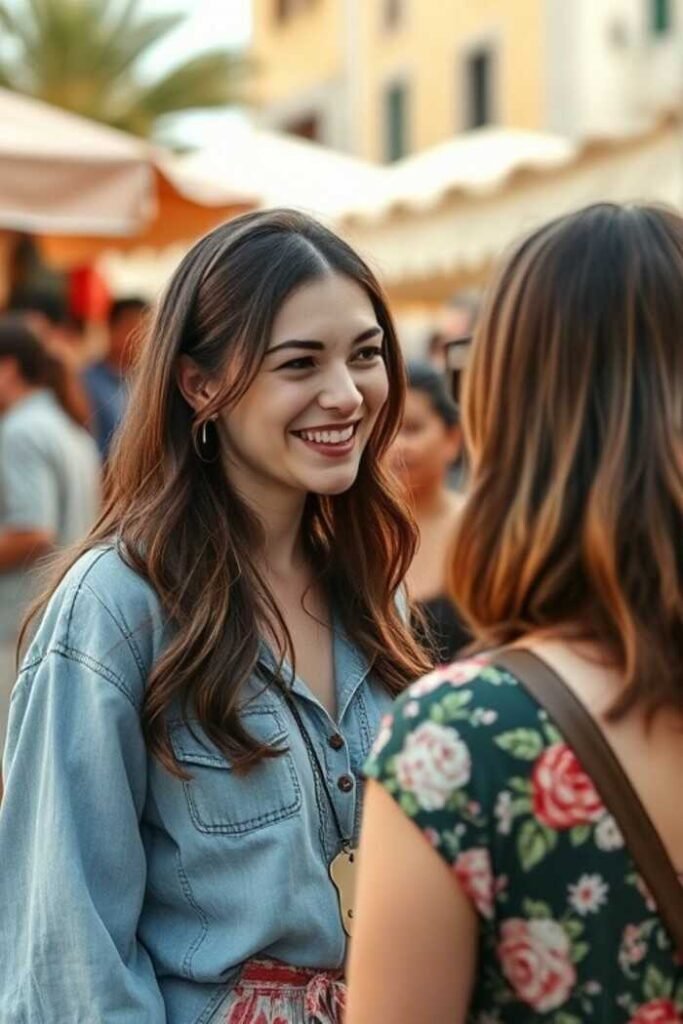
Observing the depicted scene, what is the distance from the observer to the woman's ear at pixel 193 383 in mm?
2617

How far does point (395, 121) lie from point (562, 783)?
3797 centimetres

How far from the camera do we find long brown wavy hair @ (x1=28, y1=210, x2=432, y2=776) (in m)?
2.44

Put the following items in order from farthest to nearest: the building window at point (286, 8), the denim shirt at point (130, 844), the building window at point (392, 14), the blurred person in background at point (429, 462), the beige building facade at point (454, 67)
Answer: the building window at point (286, 8), the building window at point (392, 14), the beige building facade at point (454, 67), the blurred person in background at point (429, 462), the denim shirt at point (130, 844)

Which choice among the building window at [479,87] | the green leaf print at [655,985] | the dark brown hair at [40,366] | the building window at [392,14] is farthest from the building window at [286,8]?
the green leaf print at [655,985]

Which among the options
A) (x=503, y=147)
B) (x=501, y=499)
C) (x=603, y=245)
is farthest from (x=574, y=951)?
(x=503, y=147)

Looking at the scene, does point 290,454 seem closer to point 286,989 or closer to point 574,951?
point 286,989

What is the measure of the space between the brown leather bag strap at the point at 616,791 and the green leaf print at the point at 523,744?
0.08 feet

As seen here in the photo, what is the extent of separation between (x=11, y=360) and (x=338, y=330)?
14.1 feet

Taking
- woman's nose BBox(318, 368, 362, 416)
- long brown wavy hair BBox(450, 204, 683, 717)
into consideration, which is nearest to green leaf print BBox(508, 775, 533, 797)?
long brown wavy hair BBox(450, 204, 683, 717)

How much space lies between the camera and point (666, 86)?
112ft

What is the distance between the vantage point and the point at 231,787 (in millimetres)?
2408

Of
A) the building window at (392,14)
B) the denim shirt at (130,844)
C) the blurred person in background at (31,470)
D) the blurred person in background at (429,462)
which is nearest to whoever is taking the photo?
the denim shirt at (130,844)

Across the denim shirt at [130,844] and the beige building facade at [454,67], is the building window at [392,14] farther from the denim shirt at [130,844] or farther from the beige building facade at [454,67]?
the denim shirt at [130,844]

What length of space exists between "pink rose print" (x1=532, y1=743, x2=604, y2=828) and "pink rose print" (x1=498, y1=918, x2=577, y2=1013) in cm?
10
